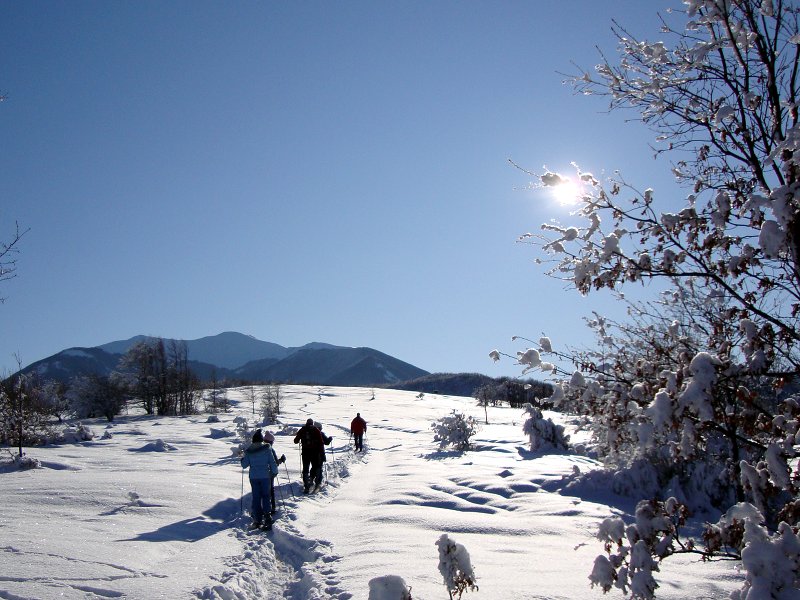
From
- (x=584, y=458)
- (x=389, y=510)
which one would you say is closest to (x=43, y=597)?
(x=389, y=510)

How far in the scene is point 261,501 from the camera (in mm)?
9375

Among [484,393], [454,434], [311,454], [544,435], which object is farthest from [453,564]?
[484,393]

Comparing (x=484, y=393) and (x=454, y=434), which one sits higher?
(x=454, y=434)

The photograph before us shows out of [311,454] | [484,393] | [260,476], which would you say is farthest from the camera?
[484,393]

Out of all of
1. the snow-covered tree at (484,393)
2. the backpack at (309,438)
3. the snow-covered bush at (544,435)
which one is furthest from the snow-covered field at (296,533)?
the snow-covered tree at (484,393)

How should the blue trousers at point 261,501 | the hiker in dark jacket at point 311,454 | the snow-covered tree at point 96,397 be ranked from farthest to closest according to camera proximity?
the snow-covered tree at point 96,397 → the hiker in dark jacket at point 311,454 → the blue trousers at point 261,501

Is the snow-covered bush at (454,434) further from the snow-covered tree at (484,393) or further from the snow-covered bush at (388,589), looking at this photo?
the snow-covered tree at (484,393)

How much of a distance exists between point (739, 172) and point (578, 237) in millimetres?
1258

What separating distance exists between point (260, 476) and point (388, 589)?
Result: 6119 mm

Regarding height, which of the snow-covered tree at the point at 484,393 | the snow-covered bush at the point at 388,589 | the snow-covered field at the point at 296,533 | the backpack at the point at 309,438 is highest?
the snow-covered bush at the point at 388,589

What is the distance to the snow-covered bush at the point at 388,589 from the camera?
4.08m

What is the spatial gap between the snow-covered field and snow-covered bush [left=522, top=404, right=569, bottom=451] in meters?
2.50

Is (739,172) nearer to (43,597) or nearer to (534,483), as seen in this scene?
(43,597)

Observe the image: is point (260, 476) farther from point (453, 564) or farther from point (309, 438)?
point (453, 564)
